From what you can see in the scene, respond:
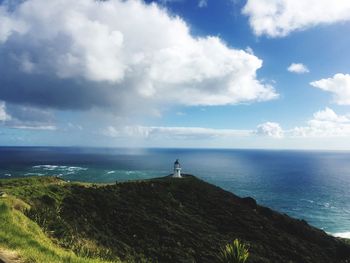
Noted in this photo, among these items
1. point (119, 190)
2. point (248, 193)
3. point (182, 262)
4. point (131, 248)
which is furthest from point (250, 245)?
point (248, 193)

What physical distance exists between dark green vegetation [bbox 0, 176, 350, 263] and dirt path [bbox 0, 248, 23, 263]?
9.50 metres

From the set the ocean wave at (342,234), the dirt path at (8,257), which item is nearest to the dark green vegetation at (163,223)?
the dirt path at (8,257)

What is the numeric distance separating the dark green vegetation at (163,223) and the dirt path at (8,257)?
31.2 feet

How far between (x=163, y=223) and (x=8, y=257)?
30.1m

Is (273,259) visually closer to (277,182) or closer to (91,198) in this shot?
(91,198)

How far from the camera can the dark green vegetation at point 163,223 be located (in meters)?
30.0

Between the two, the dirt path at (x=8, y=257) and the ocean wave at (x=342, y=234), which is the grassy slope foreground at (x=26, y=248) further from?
the ocean wave at (x=342, y=234)

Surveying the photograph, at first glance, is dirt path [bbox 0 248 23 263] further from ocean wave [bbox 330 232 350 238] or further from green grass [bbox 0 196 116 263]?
ocean wave [bbox 330 232 350 238]

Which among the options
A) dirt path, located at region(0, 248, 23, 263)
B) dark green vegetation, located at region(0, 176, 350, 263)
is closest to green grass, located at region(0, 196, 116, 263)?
dirt path, located at region(0, 248, 23, 263)

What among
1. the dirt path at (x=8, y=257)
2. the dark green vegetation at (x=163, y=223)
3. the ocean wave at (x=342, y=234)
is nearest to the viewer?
the dirt path at (x=8, y=257)

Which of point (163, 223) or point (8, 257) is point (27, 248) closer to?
point (8, 257)

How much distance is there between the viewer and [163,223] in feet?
128

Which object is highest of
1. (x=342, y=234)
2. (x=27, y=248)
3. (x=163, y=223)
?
(x=27, y=248)

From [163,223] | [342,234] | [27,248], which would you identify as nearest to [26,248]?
[27,248]
